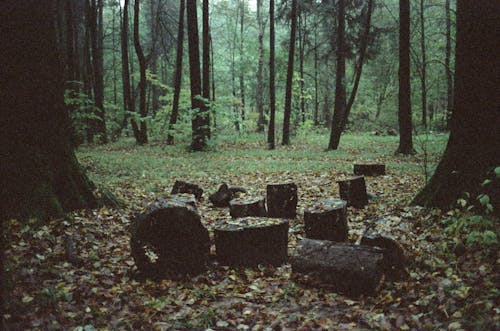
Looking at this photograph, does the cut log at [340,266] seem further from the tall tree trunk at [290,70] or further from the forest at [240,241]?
the tall tree trunk at [290,70]

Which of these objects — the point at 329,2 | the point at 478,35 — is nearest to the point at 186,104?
the point at 329,2

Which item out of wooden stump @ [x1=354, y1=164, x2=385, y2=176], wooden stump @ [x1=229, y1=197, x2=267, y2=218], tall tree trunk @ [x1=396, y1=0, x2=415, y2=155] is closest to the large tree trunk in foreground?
wooden stump @ [x1=229, y1=197, x2=267, y2=218]

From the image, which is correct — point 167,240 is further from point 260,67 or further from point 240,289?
point 260,67

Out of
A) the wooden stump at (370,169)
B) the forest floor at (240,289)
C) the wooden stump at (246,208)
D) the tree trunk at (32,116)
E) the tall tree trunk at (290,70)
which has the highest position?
the tall tree trunk at (290,70)

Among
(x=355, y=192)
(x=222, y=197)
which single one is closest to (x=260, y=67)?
(x=222, y=197)

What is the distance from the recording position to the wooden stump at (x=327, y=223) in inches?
226

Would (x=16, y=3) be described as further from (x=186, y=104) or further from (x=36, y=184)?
(x=186, y=104)

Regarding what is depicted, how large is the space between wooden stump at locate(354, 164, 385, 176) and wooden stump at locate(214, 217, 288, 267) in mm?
6580

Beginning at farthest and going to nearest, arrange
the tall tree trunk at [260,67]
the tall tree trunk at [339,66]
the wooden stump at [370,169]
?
the tall tree trunk at [260,67] < the tall tree trunk at [339,66] < the wooden stump at [370,169]

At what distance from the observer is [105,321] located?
3.56 meters

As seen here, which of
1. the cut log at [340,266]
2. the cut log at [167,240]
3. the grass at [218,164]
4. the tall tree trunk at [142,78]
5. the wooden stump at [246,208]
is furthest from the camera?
the tall tree trunk at [142,78]

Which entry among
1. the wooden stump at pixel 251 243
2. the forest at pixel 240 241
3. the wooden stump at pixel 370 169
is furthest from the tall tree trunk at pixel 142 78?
the wooden stump at pixel 251 243

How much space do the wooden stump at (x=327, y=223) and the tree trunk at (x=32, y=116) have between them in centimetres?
411

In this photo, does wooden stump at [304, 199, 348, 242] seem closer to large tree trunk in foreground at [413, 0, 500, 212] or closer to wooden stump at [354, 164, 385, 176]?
large tree trunk in foreground at [413, 0, 500, 212]
